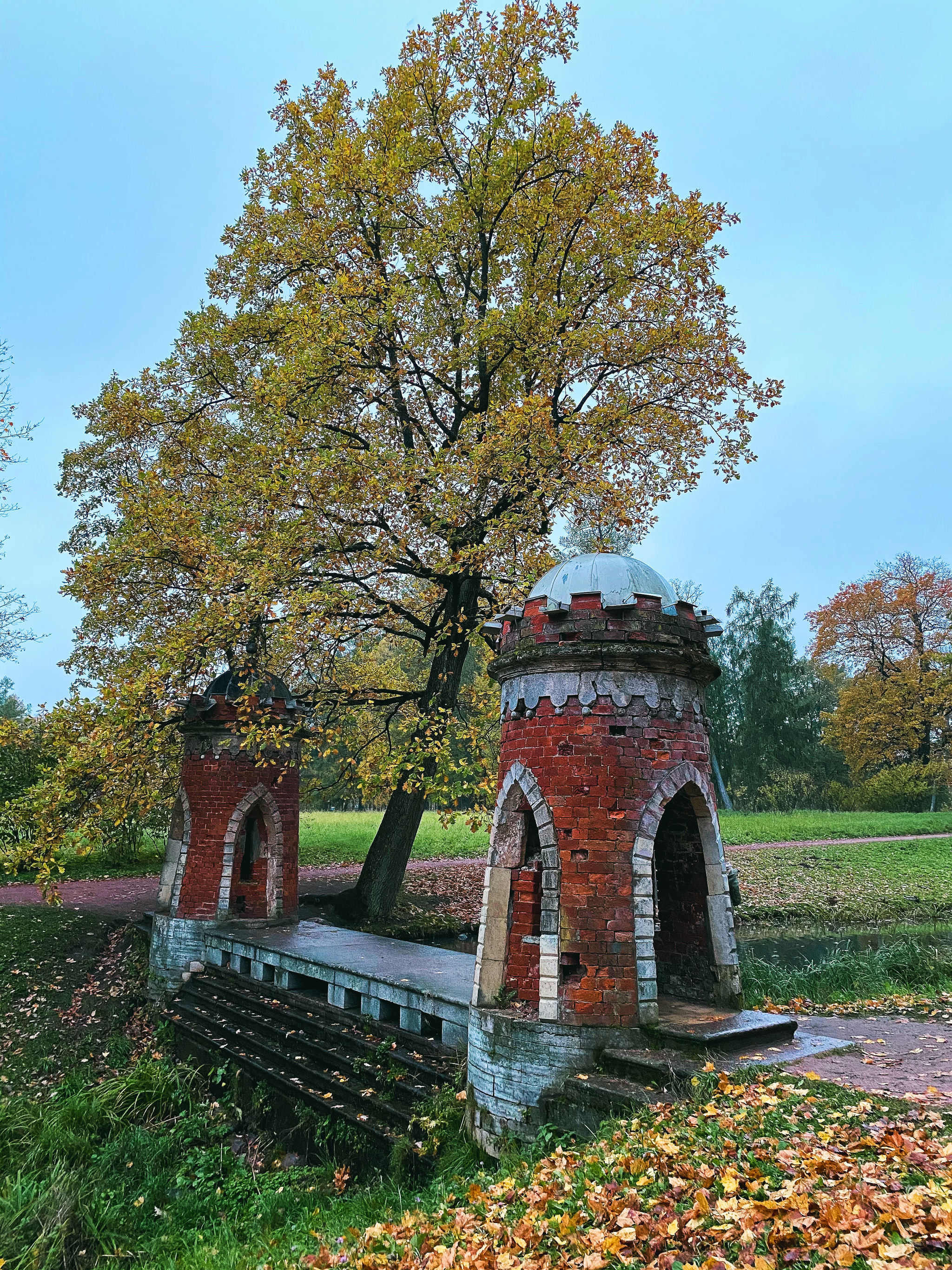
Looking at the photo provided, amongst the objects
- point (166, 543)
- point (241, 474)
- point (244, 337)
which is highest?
point (244, 337)

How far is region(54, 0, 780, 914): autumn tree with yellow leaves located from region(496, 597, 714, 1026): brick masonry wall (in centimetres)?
451

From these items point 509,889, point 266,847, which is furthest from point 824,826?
point 509,889

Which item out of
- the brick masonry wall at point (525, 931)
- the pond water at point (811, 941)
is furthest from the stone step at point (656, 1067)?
the pond water at point (811, 941)

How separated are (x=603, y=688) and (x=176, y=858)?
962 centimetres

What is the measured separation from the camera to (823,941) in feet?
54.8

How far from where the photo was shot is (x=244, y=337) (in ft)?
49.8

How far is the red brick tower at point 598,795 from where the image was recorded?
20.8ft

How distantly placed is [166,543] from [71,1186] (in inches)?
328

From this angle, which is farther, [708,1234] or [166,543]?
[166,543]

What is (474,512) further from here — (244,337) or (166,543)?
(244,337)

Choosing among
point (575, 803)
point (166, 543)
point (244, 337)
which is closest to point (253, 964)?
point (166, 543)

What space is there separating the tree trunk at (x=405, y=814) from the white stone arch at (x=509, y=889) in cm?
655

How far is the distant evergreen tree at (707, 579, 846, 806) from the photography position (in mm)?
42656

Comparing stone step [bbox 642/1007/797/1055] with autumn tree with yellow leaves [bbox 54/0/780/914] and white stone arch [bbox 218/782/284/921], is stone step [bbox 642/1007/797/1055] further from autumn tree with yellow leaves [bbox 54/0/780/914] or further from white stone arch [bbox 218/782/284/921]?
white stone arch [bbox 218/782/284/921]
